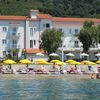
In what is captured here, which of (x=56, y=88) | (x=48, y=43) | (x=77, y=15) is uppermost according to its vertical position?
(x=77, y=15)

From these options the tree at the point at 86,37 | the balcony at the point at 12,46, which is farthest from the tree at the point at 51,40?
the balcony at the point at 12,46

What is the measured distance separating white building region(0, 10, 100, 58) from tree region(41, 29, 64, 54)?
834cm

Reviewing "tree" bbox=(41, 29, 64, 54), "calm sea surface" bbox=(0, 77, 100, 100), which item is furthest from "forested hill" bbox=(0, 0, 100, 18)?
"calm sea surface" bbox=(0, 77, 100, 100)

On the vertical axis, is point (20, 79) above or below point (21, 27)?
below

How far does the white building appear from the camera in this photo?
394 ft

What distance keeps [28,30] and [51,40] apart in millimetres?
11157

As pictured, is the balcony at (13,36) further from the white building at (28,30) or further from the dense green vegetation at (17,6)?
the dense green vegetation at (17,6)

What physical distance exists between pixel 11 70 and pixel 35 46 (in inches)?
1646

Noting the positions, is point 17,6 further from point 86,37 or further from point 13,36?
point 86,37

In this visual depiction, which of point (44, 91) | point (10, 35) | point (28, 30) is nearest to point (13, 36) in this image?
point (10, 35)

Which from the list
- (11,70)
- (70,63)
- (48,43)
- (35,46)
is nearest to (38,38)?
(35,46)

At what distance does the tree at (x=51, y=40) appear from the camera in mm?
110375

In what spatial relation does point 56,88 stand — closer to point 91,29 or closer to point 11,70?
point 11,70

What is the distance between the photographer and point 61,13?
175125 mm
